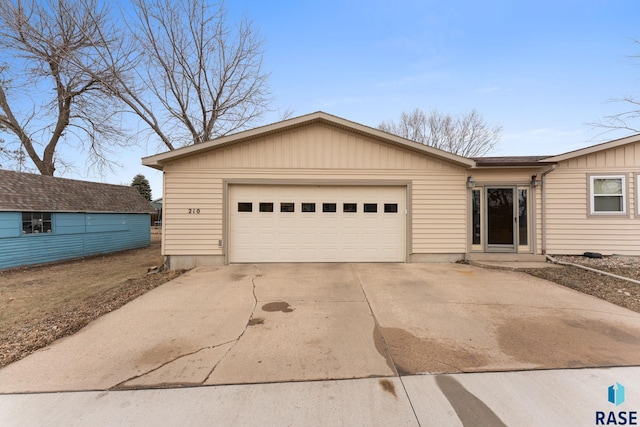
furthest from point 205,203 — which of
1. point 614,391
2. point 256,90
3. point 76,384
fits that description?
point 256,90

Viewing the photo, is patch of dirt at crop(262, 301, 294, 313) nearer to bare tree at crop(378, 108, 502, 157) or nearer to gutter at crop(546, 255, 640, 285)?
gutter at crop(546, 255, 640, 285)

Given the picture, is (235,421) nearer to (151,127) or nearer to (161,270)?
(161,270)

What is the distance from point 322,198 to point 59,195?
12408 millimetres

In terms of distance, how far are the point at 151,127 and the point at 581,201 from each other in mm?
17485

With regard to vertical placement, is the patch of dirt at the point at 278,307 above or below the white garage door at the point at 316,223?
below

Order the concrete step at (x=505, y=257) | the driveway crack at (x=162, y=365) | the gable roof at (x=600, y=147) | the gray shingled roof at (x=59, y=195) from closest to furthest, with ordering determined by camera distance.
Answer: the driveway crack at (x=162, y=365), the gable roof at (x=600, y=147), the concrete step at (x=505, y=257), the gray shingled roof at (x=59, y=195)

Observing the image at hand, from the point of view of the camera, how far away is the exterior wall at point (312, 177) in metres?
7.40

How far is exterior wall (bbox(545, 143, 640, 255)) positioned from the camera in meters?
7.59

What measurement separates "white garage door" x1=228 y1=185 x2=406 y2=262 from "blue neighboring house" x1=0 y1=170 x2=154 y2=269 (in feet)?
28.7

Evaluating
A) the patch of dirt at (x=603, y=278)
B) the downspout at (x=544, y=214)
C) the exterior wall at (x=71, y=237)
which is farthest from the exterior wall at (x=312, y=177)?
the exterior wall at (x=71, y=237)

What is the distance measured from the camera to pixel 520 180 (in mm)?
7820

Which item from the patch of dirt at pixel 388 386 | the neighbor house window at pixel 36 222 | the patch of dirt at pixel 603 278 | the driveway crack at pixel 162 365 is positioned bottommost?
the driveway crack at pixel 162 365

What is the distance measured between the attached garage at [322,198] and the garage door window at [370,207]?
0.03m

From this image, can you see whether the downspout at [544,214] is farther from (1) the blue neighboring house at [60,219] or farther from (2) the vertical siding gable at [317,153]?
(1) the blue neighboring house at [60,219]
